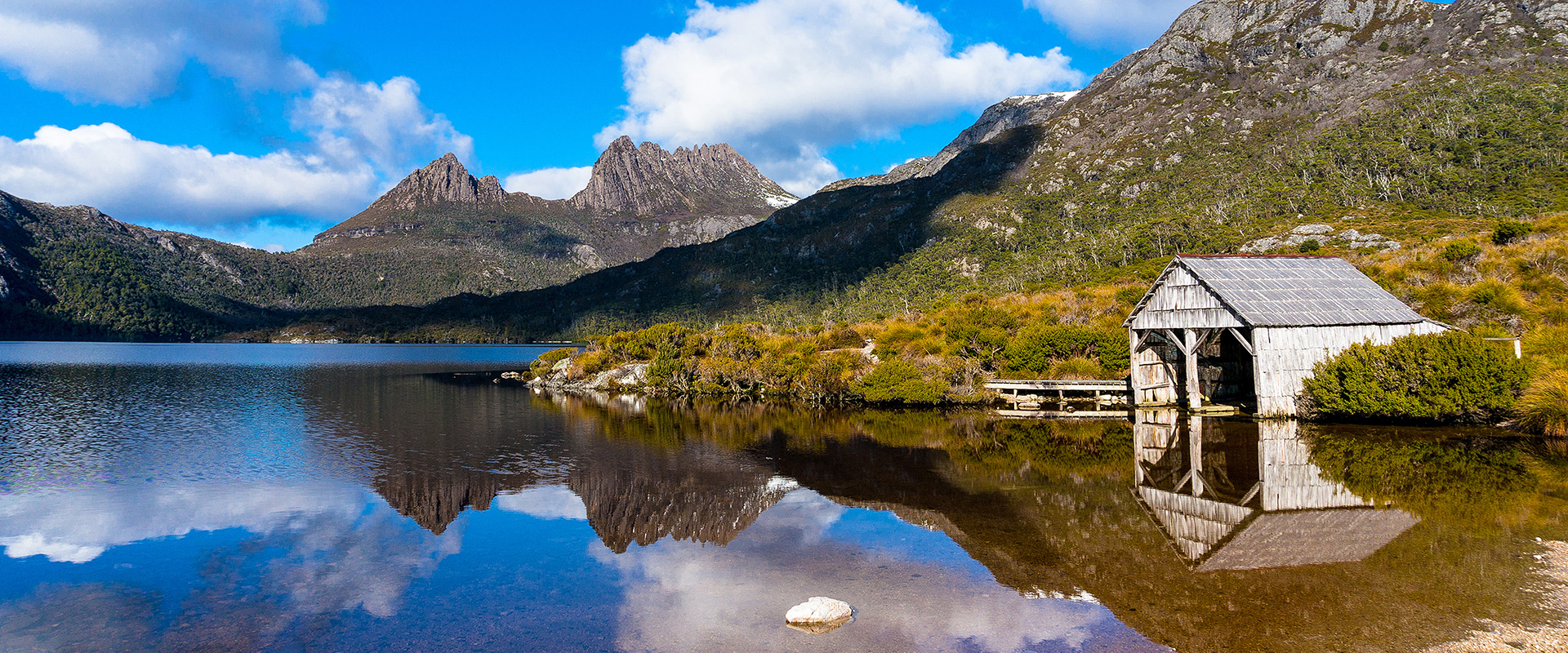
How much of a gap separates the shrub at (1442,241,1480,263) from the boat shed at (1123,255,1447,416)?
531 inches

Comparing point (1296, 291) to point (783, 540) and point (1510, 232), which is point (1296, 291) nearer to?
point (1510, 232)

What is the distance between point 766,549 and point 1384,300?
30.4 metres

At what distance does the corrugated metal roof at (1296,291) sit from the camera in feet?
90.6

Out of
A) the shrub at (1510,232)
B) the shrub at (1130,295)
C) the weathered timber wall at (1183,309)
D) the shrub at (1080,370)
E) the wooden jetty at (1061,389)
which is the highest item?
the shrub at (1510,232)

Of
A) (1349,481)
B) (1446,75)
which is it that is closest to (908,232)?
(1446,75)

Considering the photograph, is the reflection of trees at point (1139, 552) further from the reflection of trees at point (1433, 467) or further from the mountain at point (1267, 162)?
the mountain at point (1267, 162)

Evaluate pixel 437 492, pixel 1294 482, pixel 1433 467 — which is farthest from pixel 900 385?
pixel 437 492

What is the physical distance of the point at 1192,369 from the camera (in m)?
30.5

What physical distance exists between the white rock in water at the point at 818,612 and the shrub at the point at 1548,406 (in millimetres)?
25479

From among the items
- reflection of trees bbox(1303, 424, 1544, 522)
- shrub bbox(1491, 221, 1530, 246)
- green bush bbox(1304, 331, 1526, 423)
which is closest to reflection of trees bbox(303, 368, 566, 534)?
reflection of trees bbox(1303, 424, 1544, 522)

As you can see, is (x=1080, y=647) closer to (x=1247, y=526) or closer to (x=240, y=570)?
(x=1247, y=526)

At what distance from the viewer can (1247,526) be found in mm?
13625

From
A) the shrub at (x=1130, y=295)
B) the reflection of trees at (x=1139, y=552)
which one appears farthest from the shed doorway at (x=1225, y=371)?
the shrub at (x=1130, y=295)

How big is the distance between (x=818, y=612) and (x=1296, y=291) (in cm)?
2915
